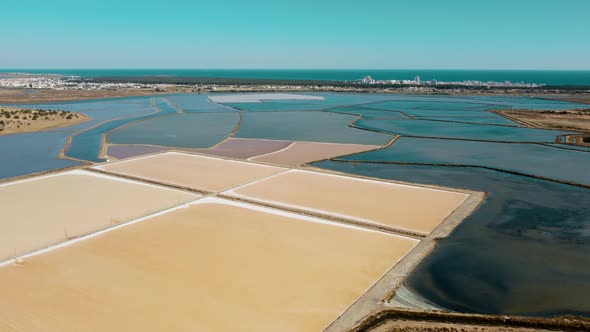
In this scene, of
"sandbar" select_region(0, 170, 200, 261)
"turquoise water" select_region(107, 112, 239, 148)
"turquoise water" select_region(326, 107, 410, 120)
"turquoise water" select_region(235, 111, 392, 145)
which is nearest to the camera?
"sandbar" select_region(0, 170, 200, 261)

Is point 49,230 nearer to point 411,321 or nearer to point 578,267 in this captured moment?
point 411,321

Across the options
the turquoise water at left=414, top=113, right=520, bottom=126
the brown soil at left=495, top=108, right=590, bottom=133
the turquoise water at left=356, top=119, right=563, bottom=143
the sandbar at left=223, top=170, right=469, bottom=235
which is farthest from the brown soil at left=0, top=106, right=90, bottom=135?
the brown soil at left=495, top=108, right=590, bottom=133

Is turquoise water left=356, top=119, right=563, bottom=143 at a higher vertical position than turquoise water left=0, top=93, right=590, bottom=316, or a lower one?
higher

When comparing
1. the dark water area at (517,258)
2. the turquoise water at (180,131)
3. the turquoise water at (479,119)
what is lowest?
the dark water area at (517,258)

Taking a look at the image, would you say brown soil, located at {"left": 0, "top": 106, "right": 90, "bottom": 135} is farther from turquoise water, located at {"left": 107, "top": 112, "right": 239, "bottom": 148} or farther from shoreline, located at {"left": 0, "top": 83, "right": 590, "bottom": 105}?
shoreline, located at {"left": 0, "top": 83, "right": 590, "bottom": 105}

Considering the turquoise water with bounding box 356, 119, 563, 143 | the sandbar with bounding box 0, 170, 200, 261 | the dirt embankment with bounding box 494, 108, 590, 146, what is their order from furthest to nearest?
the turquoise water with bounding box 356, 119, 563, 143, the dirt embankment with bounding box 494, 108, 590, 146, the sandbar with bounding box 0, 170, 200, 261

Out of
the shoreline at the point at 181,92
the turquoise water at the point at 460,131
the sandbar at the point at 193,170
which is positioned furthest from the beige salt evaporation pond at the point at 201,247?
the shoreline at the point at 181,92

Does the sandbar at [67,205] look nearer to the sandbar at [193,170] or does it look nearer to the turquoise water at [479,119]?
the sandbar at [193,170]
